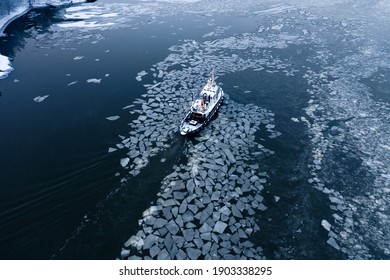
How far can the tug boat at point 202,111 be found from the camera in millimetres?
13171

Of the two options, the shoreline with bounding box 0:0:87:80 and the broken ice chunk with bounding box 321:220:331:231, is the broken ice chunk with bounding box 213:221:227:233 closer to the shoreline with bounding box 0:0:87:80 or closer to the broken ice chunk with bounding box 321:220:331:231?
the broken ice chunk with bounding box 321:220:331:231

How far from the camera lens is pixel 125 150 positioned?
1234 cm

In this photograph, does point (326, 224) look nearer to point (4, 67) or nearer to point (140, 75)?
point (140, 75)

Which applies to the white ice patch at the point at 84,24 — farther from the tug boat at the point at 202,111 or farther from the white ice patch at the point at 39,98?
the tug boat at the point at 202,111

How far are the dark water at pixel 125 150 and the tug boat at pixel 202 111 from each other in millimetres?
719

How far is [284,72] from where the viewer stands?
20453 millimetres

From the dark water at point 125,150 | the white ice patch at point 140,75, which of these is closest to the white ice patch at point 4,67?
the dark water at point 125,150

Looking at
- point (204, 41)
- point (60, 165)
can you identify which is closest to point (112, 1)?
point (204, 41)

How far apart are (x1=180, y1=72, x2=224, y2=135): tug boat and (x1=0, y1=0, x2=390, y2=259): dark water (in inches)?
28.3

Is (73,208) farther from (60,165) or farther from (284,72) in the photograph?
(284,72)

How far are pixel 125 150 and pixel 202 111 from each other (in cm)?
450

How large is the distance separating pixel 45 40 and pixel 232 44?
61.2 feet

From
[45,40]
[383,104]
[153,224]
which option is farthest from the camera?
[45,40]

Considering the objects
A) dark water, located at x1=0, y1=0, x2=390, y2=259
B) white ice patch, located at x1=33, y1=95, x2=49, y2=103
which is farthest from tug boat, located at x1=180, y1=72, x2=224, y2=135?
white ice patch, located at x1=33, y1=95, x2=49, y2=103
